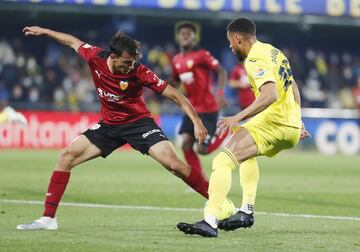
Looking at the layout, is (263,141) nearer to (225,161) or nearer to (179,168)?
(225,161)

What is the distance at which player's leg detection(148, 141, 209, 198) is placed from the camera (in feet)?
29.3

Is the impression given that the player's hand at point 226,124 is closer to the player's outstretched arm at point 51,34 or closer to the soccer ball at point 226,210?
the soccer ball at point 226,210

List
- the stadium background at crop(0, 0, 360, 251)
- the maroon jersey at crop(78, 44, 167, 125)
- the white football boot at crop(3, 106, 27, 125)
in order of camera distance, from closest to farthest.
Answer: the maroon jersey at crop(78, 44, 167, 125) → the white football boot at crop(3, 106, 27, 125) → the stadium background at crop(0, 0, 360, 251)

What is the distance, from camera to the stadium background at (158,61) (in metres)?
25.9

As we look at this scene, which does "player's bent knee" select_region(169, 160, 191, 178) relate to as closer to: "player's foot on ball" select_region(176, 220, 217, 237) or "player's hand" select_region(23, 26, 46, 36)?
"player's foot on ball" select_region(176, 220, 217, 237)

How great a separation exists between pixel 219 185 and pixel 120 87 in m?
1.54

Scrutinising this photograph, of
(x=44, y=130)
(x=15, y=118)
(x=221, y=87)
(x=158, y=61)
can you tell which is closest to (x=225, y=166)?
(x=15, y=118)

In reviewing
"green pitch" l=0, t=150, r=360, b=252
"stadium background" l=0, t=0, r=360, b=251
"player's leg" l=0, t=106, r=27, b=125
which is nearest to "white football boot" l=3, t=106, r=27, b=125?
"player's leg" l=0, t=106, r=27, b=125

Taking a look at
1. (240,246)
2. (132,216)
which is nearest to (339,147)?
(132,216)

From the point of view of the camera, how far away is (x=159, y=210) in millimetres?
10938

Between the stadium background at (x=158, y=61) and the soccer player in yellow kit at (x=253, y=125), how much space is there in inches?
526

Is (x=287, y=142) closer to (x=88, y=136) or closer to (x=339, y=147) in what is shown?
(x=88, y=136)

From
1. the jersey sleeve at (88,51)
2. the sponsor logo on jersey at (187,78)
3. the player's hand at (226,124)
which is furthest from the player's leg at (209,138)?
the player's hand at (226,124)

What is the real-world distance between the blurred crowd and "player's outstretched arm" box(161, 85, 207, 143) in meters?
18.2
